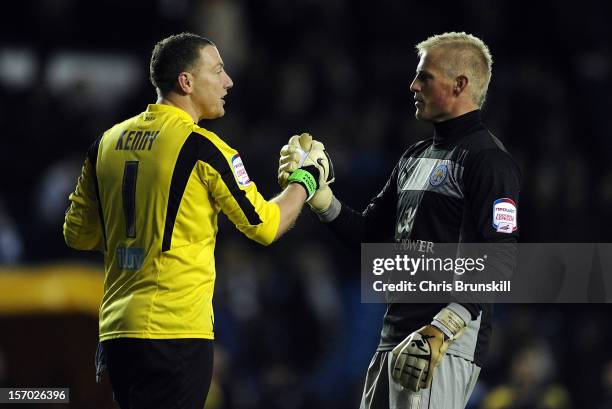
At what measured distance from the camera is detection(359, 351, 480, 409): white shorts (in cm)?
484

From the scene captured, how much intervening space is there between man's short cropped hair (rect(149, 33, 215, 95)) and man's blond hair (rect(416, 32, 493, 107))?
1.06 metres

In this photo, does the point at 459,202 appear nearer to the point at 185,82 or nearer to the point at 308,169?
the point at 308,169

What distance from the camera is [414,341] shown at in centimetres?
468

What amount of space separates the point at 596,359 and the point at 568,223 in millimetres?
1465

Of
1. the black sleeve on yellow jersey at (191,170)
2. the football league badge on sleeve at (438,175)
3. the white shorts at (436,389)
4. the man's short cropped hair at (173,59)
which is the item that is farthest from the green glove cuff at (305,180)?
the white shorts at (436,389)

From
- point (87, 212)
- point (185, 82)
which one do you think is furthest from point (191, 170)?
point (87, 212)

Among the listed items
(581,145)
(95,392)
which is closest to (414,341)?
(95,392)

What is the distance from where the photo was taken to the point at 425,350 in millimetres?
4648

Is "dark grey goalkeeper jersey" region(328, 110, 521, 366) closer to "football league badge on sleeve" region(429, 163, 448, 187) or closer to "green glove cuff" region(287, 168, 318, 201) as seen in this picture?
"football league badge on sleeve" region(429, 163, 448, 187)

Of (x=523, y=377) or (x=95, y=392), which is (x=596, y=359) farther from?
(x=95, y=392)

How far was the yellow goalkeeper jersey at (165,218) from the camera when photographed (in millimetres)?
4695

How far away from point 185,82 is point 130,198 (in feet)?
1.91

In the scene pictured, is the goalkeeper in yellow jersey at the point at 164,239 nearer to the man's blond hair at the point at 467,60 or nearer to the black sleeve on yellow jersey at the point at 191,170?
the black sleeve on yellow jersey at the point at 191,170

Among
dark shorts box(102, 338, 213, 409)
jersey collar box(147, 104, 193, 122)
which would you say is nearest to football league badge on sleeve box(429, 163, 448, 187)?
jersey collar box(147, 104, 193, 122)
